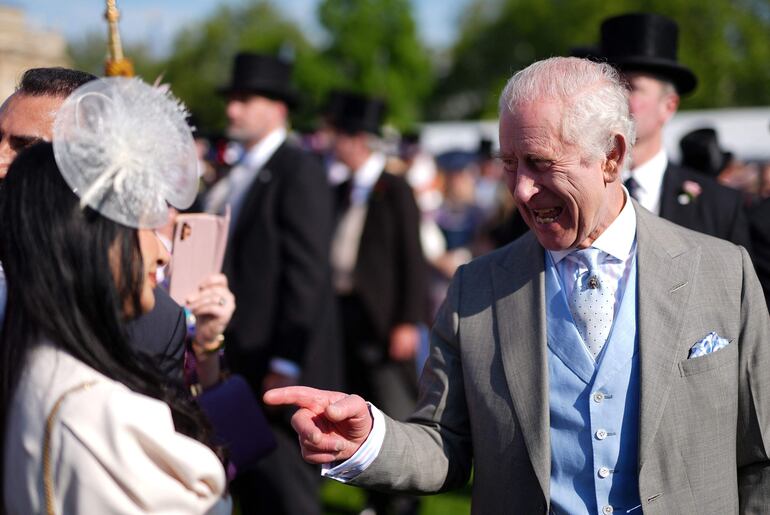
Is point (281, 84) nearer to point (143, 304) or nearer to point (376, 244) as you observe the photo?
point (376, 244)

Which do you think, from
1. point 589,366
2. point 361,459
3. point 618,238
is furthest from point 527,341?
point 361,459

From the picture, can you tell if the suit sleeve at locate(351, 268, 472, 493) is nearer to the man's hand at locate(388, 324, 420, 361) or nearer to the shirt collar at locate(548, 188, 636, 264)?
the shirt collar at locate(548, 188, 636, 264)

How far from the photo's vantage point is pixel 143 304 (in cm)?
201

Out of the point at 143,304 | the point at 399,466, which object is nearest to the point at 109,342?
the point at 143,304

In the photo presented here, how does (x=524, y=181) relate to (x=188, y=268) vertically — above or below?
above

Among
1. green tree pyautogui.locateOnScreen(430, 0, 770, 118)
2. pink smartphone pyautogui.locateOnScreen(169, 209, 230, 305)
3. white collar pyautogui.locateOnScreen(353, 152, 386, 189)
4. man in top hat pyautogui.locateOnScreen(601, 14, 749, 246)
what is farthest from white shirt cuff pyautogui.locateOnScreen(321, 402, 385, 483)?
green tree pyautogui.locateOnScreen(430, 0, 770, 118)

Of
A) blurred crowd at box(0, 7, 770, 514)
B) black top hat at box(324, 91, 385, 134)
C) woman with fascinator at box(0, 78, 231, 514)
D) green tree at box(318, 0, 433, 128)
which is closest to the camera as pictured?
woman with fascinator at box(0, 78, 231, 514)

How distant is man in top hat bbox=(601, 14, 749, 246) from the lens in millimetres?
3598

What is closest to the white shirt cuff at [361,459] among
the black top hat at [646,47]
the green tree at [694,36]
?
the black top hat at [646,47]

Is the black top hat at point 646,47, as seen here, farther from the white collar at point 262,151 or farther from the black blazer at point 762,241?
the white collar at point 262,151

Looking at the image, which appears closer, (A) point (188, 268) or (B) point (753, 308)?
(B) point (753, 308)

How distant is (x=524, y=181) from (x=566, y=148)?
0.47 ft

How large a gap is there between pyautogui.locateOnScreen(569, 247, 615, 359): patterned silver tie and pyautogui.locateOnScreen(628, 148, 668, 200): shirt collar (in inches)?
47.7

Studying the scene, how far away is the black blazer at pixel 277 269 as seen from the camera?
206 inches
